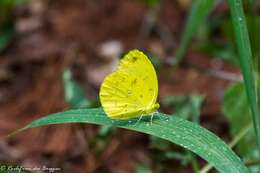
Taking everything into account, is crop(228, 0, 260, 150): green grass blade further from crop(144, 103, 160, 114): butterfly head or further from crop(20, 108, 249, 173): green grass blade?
crop(144, 103, 160, 114): butterfly head

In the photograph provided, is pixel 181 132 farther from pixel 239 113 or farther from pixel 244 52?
pixel 239 113

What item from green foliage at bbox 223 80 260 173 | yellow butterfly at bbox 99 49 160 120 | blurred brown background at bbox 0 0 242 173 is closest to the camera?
yellow butterfly at bbox 99 49 160 120

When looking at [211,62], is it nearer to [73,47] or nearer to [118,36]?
[118,36]

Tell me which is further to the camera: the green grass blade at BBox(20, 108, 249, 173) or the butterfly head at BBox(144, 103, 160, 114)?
the butterfly head at BBox(144, 103, 160, 114)

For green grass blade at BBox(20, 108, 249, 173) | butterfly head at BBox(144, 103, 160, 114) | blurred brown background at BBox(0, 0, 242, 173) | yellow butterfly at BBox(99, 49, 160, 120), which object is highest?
blurred brown background at BBox(0, 0, 242, 173)

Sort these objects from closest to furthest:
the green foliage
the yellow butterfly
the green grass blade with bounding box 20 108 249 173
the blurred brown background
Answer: the green grass blade with bounding box 20 108 249 173 < the yellow butterfly < the green foliage < the blurred brown background

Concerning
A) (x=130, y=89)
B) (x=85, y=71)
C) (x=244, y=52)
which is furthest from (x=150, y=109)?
(x=85, y=71)

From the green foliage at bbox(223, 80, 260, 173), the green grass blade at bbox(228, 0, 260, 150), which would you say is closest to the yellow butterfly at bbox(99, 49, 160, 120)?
the green grass blade at bbox(228, 0, 260, 150)
